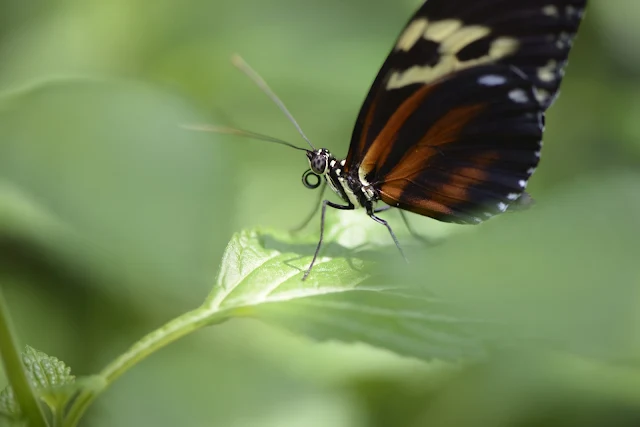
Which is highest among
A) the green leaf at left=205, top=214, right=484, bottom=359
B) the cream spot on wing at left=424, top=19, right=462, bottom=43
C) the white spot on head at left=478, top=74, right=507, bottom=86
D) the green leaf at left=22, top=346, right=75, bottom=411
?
the cream spot on wing at left=424, top=19, right=462, bottom=43

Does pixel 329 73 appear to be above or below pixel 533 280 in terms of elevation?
above

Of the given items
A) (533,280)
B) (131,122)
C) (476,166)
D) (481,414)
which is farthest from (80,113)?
(533,280)

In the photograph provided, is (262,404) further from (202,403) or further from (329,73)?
(329,73)

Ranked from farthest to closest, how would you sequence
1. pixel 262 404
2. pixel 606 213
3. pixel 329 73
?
1. pixel 329 73
2. pixel 262 404
3. pixel 606 213

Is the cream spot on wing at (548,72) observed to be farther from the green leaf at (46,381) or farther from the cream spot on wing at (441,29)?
the green leaf at (46,381)

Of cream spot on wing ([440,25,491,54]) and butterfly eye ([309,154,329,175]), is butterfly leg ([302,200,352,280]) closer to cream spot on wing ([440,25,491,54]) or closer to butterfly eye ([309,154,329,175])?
butterfly eye ([309,154,329,175])

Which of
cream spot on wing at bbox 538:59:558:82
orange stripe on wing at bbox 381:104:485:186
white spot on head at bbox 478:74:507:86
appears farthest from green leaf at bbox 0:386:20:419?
cream spot on wing at bbox 538:59:558:82
